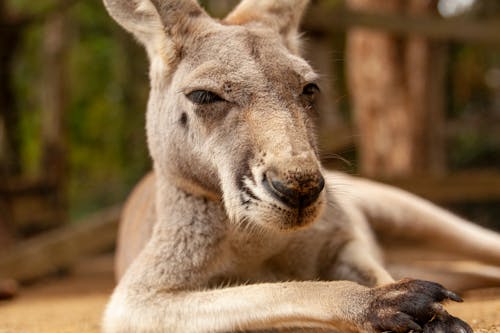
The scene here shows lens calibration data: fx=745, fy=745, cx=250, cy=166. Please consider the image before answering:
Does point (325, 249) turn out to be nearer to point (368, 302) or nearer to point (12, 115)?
point (368, 302)

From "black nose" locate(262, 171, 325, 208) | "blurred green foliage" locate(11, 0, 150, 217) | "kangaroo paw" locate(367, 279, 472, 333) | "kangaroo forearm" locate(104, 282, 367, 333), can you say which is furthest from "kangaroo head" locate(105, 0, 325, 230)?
"blurred green foliage" locate(11, 0, 150, 217)

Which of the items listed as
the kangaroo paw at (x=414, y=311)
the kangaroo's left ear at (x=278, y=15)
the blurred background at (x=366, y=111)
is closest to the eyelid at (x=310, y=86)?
the kangaroo's left ear at (x=278, y=15)

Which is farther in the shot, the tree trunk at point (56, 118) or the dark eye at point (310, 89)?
the tree trunk at point (56, 118)

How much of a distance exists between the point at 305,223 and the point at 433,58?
Answer: 6.05m

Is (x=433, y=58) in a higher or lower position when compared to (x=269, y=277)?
lower

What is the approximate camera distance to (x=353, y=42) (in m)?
9.03

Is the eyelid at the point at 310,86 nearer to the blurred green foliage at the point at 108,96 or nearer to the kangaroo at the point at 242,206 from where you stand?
the kangaroo at the point at 242,206

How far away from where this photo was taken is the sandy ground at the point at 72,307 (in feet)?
12.1

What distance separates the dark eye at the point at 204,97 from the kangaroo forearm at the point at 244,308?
822 millimetres

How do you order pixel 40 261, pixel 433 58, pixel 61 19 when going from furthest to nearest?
pixel 61 19 → pixel 433 58 → pixel 40 261

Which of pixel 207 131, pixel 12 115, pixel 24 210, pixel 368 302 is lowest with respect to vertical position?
pixel 24 210

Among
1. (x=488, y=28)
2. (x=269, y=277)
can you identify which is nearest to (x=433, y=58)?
(x=488, y=28)

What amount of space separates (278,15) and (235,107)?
1.01 m

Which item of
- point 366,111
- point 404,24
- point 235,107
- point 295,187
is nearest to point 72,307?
point 235,107
